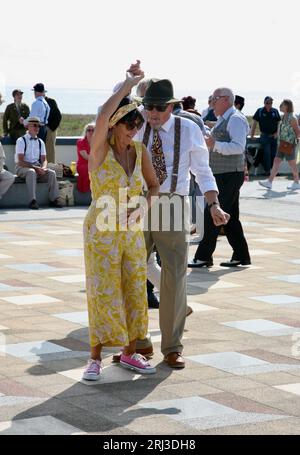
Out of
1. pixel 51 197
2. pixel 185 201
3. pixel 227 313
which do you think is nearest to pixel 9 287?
pixel 227 313

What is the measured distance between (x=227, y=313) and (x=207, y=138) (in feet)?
8.76

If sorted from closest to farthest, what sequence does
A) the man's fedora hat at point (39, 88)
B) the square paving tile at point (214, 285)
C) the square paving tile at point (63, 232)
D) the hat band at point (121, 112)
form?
the hat band at point (121, 112), the square paving tile at point (214, 285), the square paving tile at point (63, 232), the man's fedora hat at point (39, 88)

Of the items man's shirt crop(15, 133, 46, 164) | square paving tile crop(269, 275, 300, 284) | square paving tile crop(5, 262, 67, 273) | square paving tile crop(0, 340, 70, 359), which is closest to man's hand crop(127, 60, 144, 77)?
square paving tile crop(0, 340, 70, 359)

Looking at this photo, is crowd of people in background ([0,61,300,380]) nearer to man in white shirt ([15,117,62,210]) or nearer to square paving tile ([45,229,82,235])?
square paving tile ([45,229,82,235])

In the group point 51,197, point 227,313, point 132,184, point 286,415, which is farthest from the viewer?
point 51,197

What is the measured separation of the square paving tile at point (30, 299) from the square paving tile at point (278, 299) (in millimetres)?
1743

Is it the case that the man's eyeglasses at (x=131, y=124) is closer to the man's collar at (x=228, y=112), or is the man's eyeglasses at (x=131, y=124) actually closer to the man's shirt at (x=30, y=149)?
the man's collar at (x=228, y=112)

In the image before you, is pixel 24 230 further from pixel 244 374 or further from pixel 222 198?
pixel 244 374

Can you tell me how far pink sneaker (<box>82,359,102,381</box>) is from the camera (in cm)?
687

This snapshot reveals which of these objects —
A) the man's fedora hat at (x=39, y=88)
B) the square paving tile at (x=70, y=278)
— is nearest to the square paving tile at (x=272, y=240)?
the square paving tile at (x=70, y=278)

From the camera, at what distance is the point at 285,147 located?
20766mm

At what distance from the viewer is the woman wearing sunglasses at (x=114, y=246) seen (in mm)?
6875
